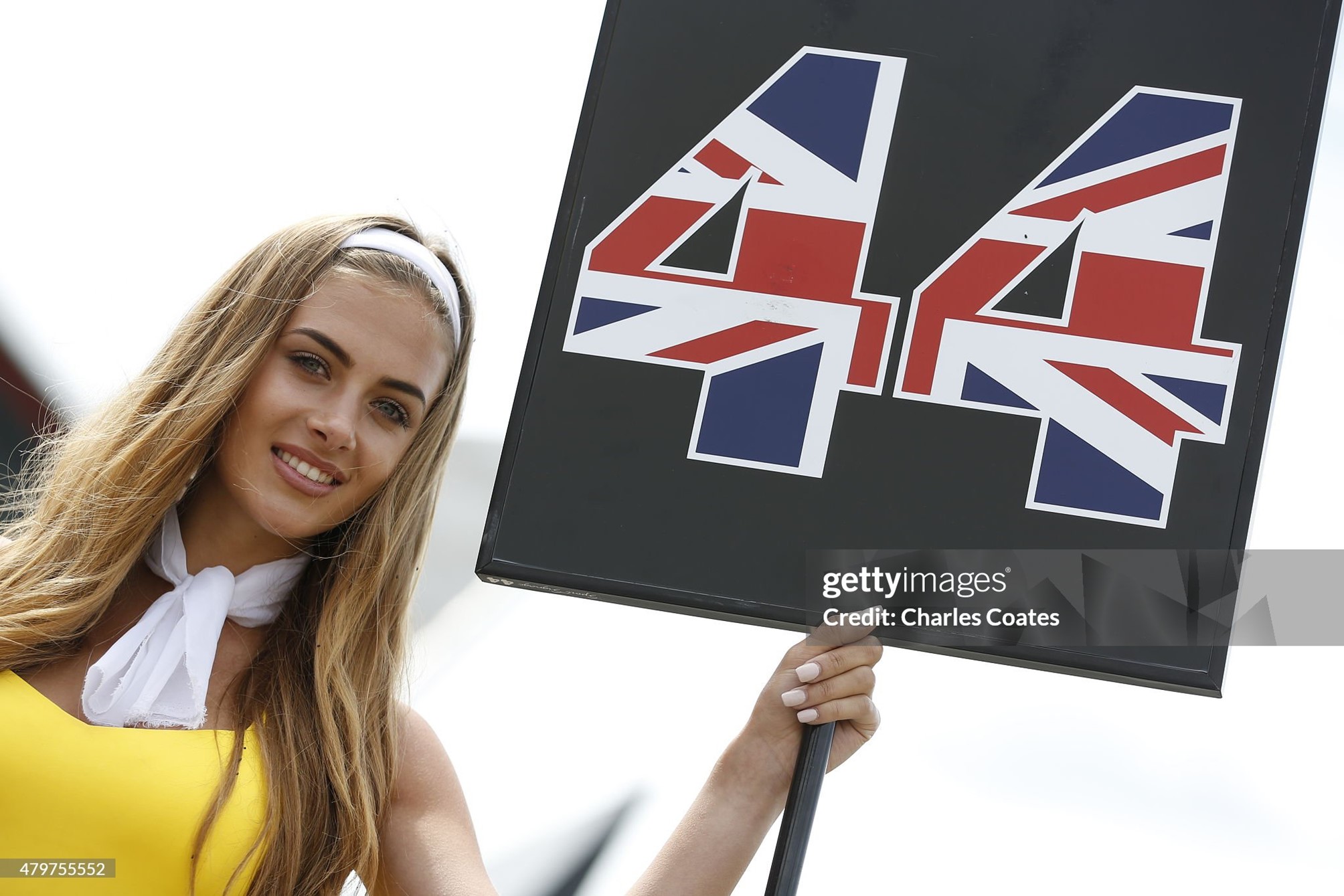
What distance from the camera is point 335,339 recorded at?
1.64m

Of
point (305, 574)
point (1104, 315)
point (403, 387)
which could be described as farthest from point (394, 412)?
point (1104, 315)

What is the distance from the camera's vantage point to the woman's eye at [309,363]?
65.0 inches

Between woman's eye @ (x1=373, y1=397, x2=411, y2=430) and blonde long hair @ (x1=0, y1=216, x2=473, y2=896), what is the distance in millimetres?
47

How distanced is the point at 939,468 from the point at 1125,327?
26 cm

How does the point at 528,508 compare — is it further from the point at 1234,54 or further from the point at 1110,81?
the point at 1234,54

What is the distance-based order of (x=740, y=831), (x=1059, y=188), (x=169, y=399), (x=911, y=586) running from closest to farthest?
1. (x=911, y=586)
2. (x=1059, y=188)
3. (x=740, y=831)
4. (x=169, y=399)

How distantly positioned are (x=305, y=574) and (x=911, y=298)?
3.46 feet

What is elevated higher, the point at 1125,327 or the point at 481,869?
the point at 1125,327

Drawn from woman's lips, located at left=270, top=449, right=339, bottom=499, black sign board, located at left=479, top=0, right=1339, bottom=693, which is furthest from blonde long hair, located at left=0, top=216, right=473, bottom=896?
black sign board, located at left=479, top=0, right=1339, bottom=693

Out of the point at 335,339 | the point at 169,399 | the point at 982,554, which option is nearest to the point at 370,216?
the point at 335,339

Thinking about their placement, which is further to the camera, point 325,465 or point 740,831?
point 325,465

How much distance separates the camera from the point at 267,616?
1767 millimetres

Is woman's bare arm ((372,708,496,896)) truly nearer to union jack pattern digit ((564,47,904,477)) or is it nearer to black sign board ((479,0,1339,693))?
black sign board ((479,0,1339,693))

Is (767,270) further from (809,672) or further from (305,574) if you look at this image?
(305,574)
